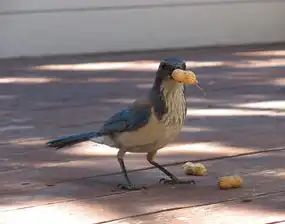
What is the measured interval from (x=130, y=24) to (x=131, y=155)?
408 cm

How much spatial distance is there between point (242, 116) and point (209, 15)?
3476mm

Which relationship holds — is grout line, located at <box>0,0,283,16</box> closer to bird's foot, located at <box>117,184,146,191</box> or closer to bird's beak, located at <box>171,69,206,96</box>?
bird's foot, located at <box>117,184,146,191</box>

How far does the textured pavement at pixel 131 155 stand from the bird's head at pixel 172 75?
0.35 m

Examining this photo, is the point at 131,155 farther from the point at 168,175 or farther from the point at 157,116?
the point at 157,116

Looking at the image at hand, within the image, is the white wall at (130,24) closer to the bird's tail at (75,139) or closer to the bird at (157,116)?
the bird's tail at (75,139)

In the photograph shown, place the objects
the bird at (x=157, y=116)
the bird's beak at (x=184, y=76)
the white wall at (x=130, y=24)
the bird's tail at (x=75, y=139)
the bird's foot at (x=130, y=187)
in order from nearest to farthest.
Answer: the bird's beak at (x=184, y=76), the bird at (x=157, y=116), the bird's foot at (x=130, y=187), the bird's tail at (x=75, y=139), the white wall at (x=130, y=24)

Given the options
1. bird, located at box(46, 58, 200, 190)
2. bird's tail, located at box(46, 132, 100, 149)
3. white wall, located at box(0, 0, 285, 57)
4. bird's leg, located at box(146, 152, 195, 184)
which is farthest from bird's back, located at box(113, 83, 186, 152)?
white wall, located at box(0, 0, 285, 57)

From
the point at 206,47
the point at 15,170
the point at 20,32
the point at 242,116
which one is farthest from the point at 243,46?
the point at 15,170

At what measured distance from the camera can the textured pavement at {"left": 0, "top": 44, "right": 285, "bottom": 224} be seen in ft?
8.50

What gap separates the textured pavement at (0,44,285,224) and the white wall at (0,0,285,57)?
65 cm


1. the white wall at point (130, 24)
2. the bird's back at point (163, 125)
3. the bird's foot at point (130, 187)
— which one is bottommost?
the bird's foot at point (130, 187)

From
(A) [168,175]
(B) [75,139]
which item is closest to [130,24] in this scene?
(B) [75,139]

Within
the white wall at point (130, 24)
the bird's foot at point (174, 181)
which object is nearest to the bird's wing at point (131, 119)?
the bird's foot at point (174, 181)

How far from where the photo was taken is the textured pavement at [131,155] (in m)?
2.59
